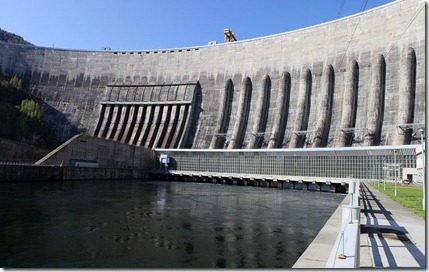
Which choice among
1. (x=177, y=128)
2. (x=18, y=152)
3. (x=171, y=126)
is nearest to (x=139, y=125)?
(x=171, y=126)

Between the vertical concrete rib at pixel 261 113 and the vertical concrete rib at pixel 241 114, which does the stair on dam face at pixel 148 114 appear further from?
the vertical concrete rib at pixel 261 113

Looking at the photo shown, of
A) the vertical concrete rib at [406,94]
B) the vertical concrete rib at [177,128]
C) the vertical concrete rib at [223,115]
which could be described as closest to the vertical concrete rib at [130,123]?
the vertical concrete rib at [177,128]

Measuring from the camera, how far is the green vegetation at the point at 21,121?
48.7 metres

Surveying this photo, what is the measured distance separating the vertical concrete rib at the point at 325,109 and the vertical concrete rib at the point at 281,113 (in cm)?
516

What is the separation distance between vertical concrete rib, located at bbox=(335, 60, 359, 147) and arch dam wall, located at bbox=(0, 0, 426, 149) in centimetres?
13

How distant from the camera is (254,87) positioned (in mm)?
52969

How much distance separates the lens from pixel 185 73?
193ft

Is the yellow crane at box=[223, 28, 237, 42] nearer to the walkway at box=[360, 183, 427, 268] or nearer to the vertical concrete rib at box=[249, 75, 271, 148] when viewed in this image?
the vertical concrete rib at box=[249, 75, 271, 148]

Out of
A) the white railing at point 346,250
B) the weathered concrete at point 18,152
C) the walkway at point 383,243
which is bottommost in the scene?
the walkway at point 383,243

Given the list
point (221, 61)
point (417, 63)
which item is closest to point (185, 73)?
point (221, 61)

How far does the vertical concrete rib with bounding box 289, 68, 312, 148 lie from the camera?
46.1 metres

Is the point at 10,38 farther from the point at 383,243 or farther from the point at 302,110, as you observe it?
the point at 383,243

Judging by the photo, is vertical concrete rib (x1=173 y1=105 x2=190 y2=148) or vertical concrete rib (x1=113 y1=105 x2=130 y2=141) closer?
vertical concrete rib (x1=173 y1=105 x2=190 y2=148)

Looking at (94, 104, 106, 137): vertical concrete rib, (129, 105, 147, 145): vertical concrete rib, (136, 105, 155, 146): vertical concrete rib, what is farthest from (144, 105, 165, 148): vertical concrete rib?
(94, 104, 106, 137): vertical concrete rib
